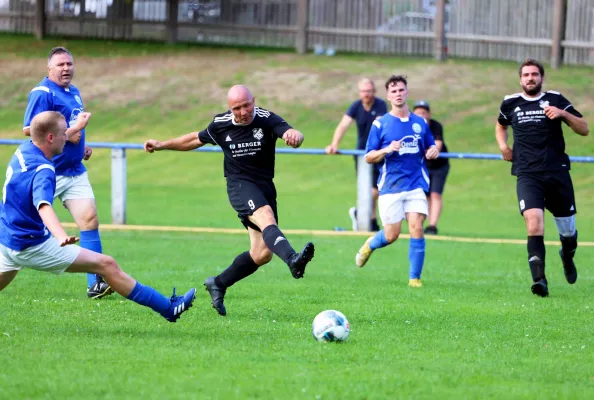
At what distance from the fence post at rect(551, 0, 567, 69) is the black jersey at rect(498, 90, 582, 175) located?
1652 centimetres

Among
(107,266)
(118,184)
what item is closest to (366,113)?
(118,184)

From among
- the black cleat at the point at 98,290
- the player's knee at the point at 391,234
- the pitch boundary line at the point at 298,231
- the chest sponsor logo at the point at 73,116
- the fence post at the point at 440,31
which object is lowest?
the pitch boundary line at the point at 298,231

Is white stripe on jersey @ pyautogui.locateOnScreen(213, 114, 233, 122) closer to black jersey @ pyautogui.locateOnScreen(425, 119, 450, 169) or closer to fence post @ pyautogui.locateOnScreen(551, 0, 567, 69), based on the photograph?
black jersey @ pyautogui.locateOnScreen(425, 119, 450, 169)

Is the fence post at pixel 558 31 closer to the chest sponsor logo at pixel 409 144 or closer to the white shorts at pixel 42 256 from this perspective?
the chest sponsor logo at pixel 409 144

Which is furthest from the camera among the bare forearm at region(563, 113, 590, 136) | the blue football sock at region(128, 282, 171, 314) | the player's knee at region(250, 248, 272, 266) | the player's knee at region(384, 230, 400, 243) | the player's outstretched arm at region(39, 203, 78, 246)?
the player's knee at region(384, 230, 400, 243)

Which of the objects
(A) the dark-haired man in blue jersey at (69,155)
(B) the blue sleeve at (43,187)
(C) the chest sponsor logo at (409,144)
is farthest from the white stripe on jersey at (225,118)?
(C) the chest sponsor logo at (409,144)

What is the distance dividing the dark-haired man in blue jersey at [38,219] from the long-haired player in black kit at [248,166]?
143 cm

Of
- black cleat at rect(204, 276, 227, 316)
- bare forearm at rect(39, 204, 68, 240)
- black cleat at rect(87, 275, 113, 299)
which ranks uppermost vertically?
bare forearm at rect(39, 204, 68, 240)

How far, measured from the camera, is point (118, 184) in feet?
56.1

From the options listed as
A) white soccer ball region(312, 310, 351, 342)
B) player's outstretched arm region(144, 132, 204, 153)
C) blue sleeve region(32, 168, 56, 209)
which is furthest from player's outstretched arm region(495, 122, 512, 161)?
blue sleeve region(32, 168, 56, 209)

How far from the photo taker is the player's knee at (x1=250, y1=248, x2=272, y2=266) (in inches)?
357

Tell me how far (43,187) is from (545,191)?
220 inches

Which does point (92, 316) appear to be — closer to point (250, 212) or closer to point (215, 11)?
point (250, 212)

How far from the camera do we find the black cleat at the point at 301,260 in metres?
7.93
